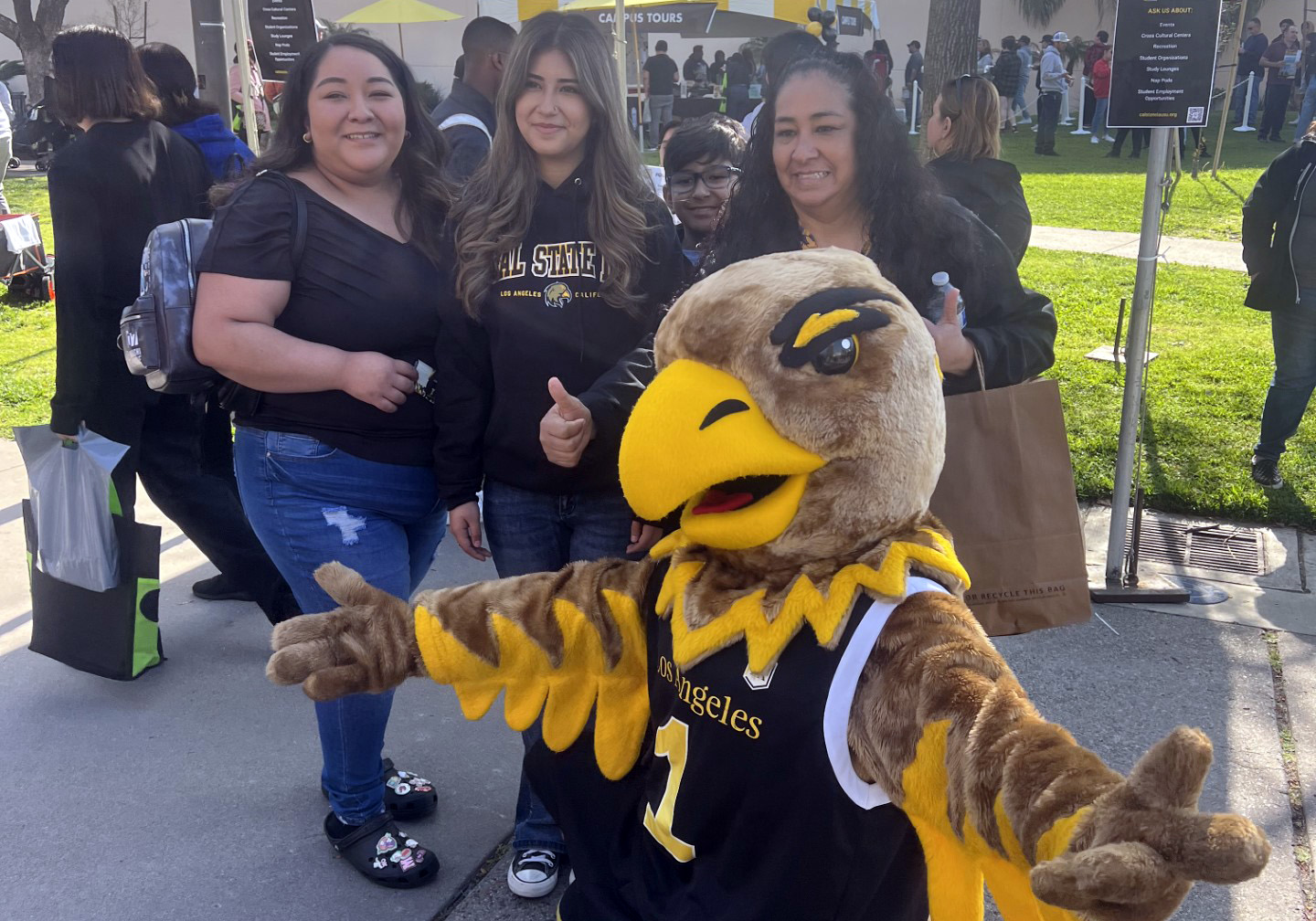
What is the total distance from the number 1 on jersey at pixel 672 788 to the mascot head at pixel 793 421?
1.09ft

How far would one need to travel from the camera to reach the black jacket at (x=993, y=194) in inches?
185

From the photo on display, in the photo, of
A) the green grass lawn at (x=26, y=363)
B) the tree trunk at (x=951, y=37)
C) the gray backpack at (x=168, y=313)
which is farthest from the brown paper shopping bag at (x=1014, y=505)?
the tree trunk at (x=951, y=37)

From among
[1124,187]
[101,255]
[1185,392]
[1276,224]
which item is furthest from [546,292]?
[1124,187]

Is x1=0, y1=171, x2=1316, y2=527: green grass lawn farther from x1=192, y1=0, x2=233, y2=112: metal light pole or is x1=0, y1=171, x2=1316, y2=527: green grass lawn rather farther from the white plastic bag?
the white plastic bag

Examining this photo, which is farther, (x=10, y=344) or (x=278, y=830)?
(x=10, y=344)

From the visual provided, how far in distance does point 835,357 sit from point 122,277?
112 inches

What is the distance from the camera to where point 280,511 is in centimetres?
257

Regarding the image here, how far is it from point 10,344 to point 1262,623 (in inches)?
331

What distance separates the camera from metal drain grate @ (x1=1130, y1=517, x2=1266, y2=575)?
181 inches

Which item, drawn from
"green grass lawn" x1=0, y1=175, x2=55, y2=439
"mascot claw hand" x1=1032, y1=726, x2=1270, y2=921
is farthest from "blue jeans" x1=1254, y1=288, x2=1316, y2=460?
"green grass lawn" x1=0, y1=175, x2=55, y2=439

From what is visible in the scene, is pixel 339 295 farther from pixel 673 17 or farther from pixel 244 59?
pixel 673 17

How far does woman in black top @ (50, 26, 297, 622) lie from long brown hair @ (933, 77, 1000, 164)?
3.13m

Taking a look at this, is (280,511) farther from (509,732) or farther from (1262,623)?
(1262,623)

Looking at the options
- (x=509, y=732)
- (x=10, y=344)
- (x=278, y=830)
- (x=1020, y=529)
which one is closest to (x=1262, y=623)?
(x=1020, y=529)
